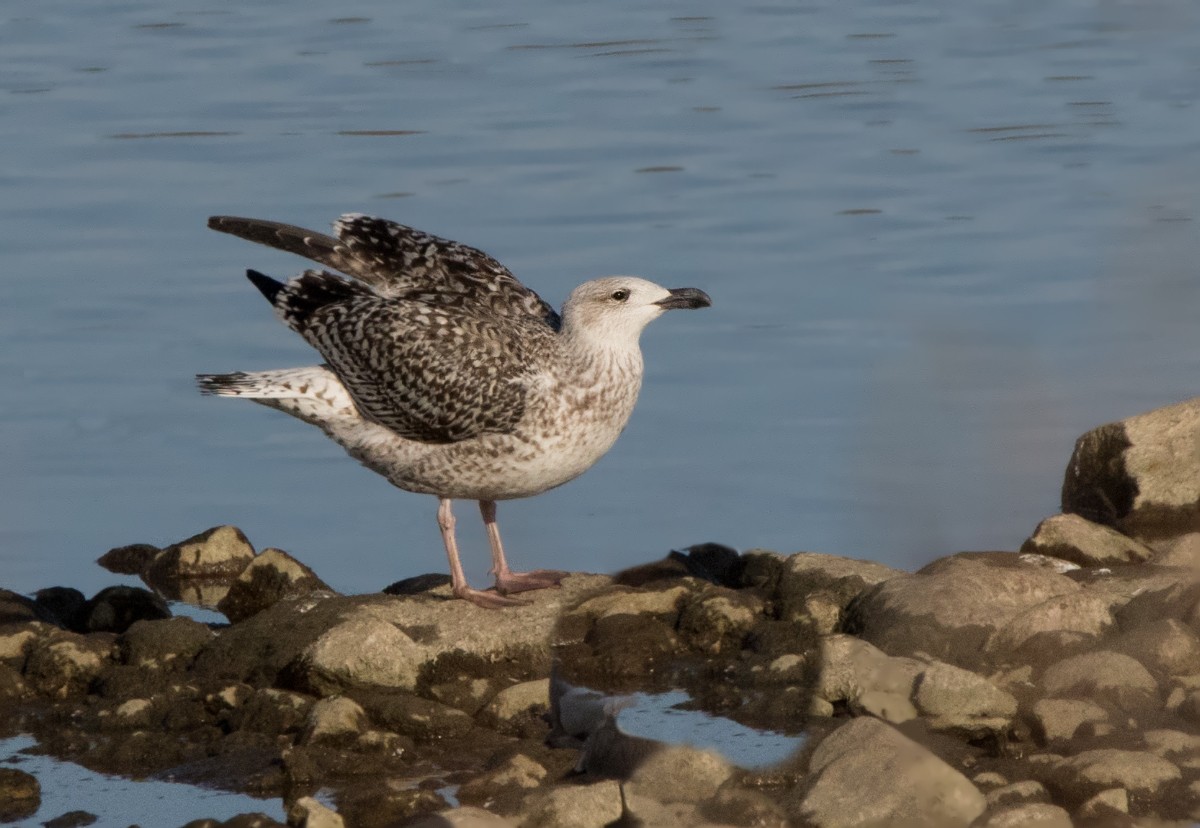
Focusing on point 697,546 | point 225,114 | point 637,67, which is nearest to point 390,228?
point 697,546

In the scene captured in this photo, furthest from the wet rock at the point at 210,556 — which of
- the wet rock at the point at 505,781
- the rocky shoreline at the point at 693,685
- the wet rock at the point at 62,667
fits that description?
the wet rock at the point at 505,781

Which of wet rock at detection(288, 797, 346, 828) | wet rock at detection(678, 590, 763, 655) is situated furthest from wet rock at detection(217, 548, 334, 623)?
wet rock at detection(288, 797, 346, 828)

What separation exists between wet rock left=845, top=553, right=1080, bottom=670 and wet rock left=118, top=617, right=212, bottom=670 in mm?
2267

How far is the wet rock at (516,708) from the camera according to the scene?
21.0 ft

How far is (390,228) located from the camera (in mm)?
8516

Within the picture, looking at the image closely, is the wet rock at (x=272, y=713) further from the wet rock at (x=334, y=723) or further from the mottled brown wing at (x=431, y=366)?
the mottled brown wing at (x=431, y=366)

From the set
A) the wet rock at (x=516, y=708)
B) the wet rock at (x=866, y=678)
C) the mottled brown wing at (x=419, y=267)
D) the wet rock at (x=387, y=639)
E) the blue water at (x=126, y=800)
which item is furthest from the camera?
the mottled brown wing at (x=419, y=267)

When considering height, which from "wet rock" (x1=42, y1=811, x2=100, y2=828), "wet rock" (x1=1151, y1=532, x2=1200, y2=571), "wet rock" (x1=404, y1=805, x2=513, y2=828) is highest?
"wet rock" (x1=404, y1=805, x2=513, y2=828)

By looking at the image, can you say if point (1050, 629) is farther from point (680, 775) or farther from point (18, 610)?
point (18, 610)

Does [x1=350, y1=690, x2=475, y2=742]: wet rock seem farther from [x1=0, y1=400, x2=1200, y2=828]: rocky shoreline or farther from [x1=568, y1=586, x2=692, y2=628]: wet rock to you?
[x1=568, y1=586, x2=692, y2=628]: wet rock

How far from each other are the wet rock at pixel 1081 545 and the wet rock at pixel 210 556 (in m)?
3.19

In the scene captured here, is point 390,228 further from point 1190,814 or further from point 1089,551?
point 1190,814

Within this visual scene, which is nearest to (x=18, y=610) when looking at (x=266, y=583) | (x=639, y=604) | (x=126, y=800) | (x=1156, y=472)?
(x=266, y=583)

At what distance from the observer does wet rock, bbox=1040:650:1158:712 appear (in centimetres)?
592
